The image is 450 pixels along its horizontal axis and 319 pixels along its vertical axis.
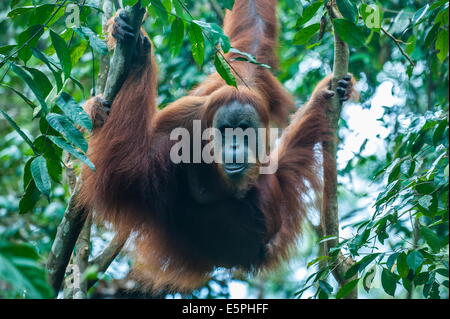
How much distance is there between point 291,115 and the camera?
14.7 ft

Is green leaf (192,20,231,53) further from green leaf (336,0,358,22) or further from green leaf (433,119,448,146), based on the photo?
green leaf (433,119,448,146)

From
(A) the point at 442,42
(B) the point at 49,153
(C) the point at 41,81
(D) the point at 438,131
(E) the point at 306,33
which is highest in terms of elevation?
(E) the point at 306,33

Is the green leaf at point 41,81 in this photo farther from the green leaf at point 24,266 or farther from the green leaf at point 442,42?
the green leaf at point 442,42

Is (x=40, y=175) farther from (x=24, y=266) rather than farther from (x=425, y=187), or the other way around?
(x=425, y=187)

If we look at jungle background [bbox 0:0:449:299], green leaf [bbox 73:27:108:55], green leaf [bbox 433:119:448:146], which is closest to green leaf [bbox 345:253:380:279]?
jungle background [bbox 0:0:449:299]

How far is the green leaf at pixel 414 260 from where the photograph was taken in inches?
94.2

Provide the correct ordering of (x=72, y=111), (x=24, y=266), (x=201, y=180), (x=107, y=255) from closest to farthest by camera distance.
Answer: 1. (x=24, y=266)
2. (x=72, y=111)
3. (x=201, y=180)
4. (x=107, y=255)

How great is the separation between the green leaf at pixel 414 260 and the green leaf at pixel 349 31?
3.33ft

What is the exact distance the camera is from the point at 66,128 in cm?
220

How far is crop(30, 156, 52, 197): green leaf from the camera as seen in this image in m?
2.13

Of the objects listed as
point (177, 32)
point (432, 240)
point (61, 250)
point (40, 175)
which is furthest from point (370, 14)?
point (61, 250)

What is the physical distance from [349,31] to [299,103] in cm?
266
